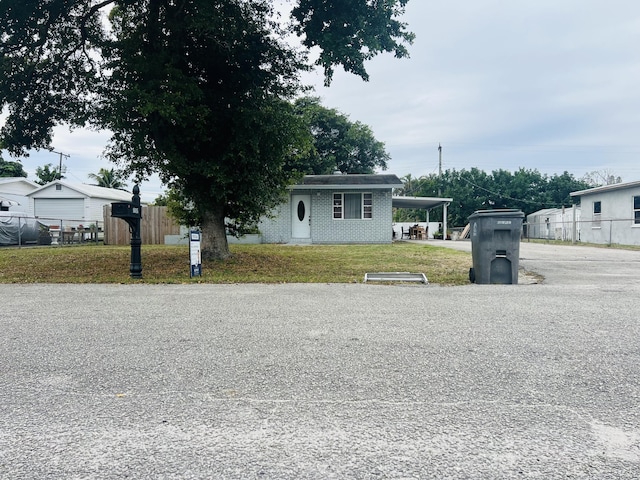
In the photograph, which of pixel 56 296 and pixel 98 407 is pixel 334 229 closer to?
pixel 56 296

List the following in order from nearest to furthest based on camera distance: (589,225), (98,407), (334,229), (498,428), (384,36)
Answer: (498,428), (98,407), (384,36), (334,229), (589,225)

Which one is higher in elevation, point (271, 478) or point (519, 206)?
point (519, 206)

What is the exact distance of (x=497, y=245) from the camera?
809 cm

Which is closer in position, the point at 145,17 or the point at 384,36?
the point at 384,36

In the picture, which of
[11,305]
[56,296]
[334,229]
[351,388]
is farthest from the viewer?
[334,229]

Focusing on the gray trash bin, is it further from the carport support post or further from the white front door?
the white front door

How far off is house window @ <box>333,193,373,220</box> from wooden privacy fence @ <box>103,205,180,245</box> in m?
8.38

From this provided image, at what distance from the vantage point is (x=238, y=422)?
2588 mm

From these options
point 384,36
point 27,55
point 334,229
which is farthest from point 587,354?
point 334,229

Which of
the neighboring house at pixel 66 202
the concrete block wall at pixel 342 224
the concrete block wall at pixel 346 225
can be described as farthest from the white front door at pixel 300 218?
the neighboring house at pixel 66 202

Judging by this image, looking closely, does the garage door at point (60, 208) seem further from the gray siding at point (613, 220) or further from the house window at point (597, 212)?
the house window at point (597, 212)

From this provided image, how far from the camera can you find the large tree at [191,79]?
31.2ft

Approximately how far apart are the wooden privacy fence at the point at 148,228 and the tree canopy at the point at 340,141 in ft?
54.6

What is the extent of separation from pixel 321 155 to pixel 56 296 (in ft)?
107
